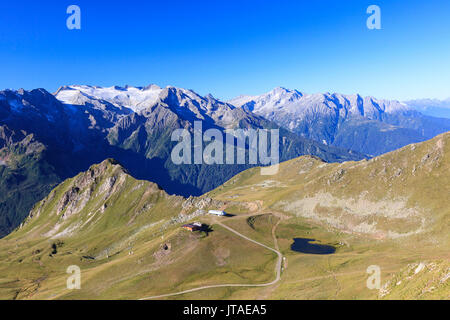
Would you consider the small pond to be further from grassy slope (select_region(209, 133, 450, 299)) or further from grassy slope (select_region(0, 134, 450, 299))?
grassy slope (select_region(209, 133, 450, 299))

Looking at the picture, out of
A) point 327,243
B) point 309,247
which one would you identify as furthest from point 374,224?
point 309,247

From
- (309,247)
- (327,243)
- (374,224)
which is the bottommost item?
(327,243)

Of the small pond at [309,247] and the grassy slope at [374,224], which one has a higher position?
the grassy slope at [374,224]

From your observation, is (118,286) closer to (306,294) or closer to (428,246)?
(306,294)

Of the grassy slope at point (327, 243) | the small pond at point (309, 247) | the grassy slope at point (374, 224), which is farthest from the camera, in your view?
the small pond at point (309, 247)

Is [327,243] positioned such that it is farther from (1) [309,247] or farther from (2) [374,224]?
(2) [374,224]

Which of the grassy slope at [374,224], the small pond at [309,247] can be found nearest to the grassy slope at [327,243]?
the grassy slope at [374,224]

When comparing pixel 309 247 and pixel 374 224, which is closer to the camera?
pixel 309 247

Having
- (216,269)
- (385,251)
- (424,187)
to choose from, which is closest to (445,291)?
(385,251)

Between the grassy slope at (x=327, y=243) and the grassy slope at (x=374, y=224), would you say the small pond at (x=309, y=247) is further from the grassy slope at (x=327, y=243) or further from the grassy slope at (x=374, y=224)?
the grassy slope at (x=374, y=224)
